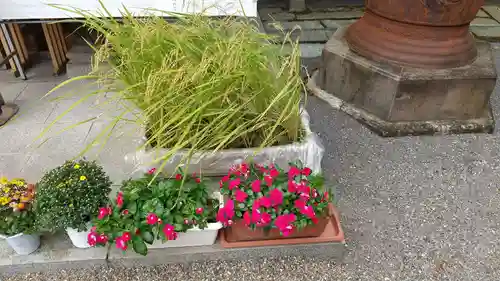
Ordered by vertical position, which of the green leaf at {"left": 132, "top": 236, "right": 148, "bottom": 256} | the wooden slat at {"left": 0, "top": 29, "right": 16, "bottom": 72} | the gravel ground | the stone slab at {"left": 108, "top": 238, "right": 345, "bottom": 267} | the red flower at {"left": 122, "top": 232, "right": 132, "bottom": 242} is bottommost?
the gravel ground

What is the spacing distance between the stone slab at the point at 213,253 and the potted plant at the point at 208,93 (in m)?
0.37

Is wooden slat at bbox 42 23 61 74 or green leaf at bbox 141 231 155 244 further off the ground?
wooden slat at bbox 42 23 61 74

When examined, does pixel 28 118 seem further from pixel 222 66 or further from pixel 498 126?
pixel 498 126

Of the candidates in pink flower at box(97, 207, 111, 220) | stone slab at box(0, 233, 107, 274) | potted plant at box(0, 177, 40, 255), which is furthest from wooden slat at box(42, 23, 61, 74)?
pink flower at box(97, 207, 111, 220)

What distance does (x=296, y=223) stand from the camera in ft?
5.07

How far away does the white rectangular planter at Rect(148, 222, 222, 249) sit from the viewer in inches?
63.6

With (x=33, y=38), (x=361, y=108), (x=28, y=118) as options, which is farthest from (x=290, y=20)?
(x=28, y=118)

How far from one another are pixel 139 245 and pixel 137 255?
17cm

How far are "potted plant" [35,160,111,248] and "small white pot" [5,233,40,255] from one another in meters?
0.10

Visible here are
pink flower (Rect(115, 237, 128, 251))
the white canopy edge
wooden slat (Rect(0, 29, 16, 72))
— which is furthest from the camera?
wooden slat (Rect(0, 29, 16, 72))

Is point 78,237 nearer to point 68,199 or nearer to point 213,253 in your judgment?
point 68,199

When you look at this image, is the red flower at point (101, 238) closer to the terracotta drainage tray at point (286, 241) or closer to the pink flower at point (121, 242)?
the pink flower at point (121, 242)

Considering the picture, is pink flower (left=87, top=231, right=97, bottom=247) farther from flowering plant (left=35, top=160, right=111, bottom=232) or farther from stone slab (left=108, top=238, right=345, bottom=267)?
stone slab (left=108, top=238, right=345, bottom=267)

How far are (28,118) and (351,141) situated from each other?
2.17 meters
